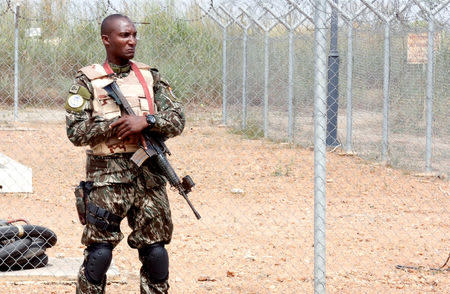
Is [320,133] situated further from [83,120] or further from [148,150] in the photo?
[83,120]

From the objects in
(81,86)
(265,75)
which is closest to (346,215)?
(265,75)

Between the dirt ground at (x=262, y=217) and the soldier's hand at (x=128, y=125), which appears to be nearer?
the soldier's hand at (x=128, y=125)

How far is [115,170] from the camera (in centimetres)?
366

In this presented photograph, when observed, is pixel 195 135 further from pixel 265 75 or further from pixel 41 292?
pixel 41 292

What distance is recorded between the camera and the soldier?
3645mm

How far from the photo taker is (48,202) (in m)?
7.69

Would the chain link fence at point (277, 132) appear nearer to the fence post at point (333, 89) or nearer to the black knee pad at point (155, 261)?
the fence post at point (333, 89)

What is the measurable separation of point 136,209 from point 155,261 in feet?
0.85

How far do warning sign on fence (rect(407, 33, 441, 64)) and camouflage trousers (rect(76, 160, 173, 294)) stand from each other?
5.59m

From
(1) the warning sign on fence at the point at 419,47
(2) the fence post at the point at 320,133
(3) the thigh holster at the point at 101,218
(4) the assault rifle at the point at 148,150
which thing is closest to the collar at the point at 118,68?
(4) the assault rifle at the point at 148,150

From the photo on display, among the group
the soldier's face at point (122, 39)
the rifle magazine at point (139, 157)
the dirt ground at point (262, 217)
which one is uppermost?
the soldier's face at point (122, 39)

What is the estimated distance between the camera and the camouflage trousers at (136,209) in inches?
144

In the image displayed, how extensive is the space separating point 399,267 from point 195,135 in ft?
14.1

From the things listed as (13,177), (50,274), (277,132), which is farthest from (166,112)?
(277,132)
